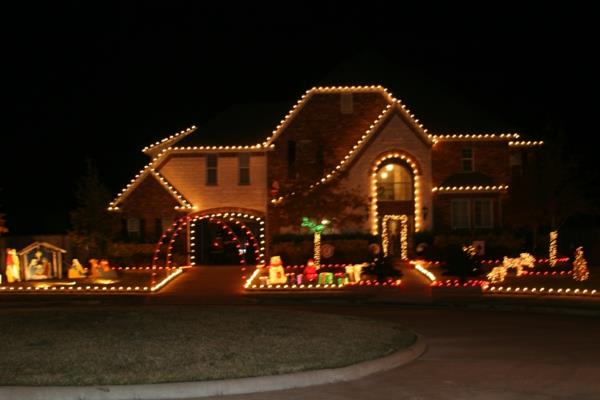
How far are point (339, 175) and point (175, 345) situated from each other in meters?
28.8

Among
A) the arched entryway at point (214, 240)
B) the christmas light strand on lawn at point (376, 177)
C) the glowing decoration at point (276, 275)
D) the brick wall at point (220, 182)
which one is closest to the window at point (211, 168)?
the brick wall at point (220, 182)

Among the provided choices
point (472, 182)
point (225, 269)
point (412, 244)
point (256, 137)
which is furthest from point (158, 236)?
point (472, 182)

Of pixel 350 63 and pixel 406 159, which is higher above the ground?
pixel 350 63

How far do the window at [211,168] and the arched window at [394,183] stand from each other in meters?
8.66

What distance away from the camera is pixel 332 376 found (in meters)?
12.7

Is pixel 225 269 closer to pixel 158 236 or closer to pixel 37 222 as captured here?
pixel 158 236

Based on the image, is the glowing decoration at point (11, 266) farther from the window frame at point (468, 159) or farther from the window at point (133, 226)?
the window frame at point (468, 159)

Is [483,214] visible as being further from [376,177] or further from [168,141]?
[168,141]

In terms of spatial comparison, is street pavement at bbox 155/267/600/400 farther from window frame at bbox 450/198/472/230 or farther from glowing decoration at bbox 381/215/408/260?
glowing decoration at bbox 381/215/408/260

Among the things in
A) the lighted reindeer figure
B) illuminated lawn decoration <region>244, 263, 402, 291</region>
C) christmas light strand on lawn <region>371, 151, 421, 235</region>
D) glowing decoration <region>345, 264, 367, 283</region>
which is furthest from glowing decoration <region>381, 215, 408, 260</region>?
glowing decoration <region>345, 264, 367, 283</region>

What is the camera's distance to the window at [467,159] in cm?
4588

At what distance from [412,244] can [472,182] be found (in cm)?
436

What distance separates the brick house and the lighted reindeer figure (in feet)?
23.2

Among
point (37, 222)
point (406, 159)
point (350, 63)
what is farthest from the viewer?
point (37, 222)
